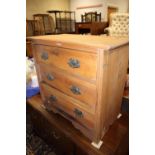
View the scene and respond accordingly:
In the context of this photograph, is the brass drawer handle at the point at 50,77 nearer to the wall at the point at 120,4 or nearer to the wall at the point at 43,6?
the wall at the point at 43,6

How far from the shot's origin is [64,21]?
6.79 m

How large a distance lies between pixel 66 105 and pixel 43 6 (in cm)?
630

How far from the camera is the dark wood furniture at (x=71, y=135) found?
2.91 feet

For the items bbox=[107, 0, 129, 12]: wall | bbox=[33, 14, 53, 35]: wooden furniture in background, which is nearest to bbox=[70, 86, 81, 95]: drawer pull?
bbox=[33, 14, 53, 35]: wooden furniture in background

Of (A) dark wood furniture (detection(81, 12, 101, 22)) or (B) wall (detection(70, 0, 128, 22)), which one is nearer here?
(A) dark wood furniture (detection(81, 12, 101, 22))

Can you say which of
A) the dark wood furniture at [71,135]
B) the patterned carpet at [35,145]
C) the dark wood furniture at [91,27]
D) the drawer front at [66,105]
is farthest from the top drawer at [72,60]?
the dark wood furniture at [91,27]

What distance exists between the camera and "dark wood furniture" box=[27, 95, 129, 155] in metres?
0.89

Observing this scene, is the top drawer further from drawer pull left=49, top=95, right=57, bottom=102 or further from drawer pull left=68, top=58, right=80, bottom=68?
drawer pull left=49, top=95, right=57, bottom=102

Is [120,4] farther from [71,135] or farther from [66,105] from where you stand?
[71,135]

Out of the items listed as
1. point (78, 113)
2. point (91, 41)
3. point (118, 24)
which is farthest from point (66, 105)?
point (118, 24)
